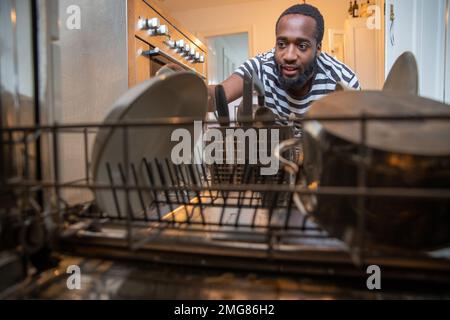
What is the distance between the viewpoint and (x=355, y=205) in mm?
254

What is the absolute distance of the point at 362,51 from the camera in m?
2.38

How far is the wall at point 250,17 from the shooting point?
3.13 metres

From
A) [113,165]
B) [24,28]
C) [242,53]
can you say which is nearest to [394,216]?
[113,165]

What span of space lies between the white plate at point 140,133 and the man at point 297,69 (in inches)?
10.2

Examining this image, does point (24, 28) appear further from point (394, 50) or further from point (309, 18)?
point (394, 50)

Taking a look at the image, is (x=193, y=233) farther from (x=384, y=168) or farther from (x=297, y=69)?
(x=297, y=69)

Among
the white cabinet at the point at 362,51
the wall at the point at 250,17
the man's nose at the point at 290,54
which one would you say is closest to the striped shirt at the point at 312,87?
the man's nose at the point at 290,54

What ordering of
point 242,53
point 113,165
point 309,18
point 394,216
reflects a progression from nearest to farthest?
point 394,216
point 113,165
point 309,18
point 242,53

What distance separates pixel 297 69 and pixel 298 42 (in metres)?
0.06

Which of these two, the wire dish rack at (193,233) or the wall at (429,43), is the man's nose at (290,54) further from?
the wire dish rack at (193,233)

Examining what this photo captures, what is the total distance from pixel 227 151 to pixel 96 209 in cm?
26

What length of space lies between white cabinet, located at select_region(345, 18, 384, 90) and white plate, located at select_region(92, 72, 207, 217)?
7.33 ft

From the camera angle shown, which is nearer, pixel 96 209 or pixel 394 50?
pixel 96 209
